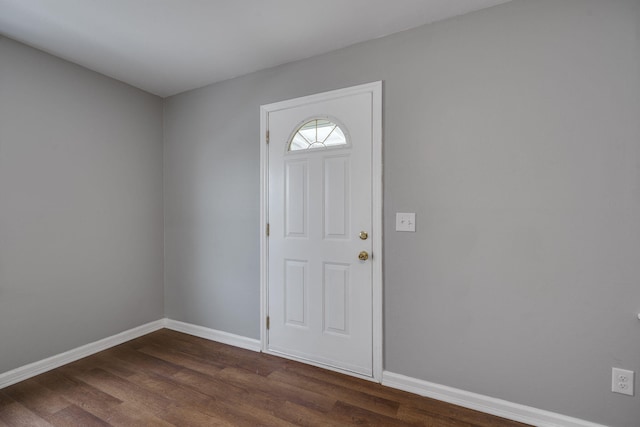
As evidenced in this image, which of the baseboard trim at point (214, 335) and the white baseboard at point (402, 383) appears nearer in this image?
the white baseboard at point (402, 383)

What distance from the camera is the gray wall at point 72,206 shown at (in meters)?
2.20

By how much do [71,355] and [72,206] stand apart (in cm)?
127

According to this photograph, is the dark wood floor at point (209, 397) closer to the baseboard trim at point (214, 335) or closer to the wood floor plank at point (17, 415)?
the wood floor plank at point (17, 415)

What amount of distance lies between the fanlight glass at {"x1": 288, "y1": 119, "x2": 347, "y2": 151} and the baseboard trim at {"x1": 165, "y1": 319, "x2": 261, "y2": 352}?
1819 mm

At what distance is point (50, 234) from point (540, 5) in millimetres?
3835

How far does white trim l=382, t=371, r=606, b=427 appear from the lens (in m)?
1.69

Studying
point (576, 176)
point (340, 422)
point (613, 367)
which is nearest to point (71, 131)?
point (340, 422)

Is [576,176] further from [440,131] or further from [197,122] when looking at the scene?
[197,122]

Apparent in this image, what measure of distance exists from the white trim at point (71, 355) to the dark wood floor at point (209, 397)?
60 millimetres

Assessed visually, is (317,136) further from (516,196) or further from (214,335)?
(214,335)

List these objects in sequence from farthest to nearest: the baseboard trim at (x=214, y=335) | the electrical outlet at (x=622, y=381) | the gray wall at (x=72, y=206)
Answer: the baseboard trim at (x=214, y=335) → the gray wall at (x=72, y=206) → the electrical outlet at (x=622, y=381)

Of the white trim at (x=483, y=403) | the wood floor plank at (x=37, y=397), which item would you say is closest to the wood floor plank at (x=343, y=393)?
the white trim at (x=483, y=403)

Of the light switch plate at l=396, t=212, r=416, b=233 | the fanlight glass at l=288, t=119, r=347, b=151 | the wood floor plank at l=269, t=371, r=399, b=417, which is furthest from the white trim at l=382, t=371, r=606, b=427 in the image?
the fanlight glass at l=288, t=119, r=347, b=151

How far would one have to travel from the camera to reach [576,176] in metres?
1.65
